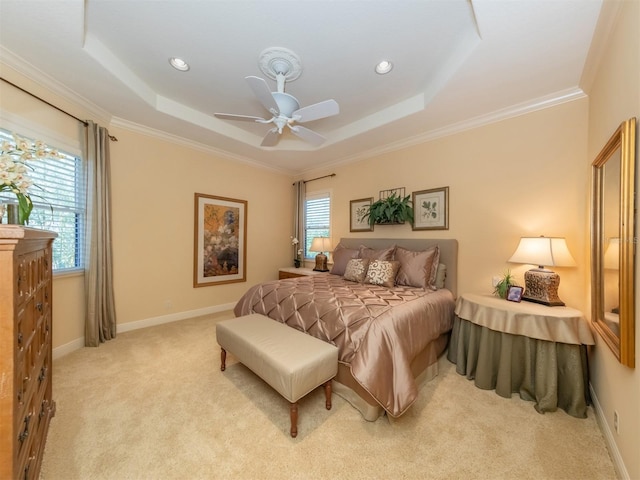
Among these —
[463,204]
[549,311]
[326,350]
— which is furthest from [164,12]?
[549,311]

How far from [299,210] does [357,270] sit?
7.75 feet

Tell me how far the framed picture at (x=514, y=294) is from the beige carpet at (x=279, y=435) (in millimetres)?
820

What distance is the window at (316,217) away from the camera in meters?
4.83

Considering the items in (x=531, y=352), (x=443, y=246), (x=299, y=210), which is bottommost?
(x=531, y=352)

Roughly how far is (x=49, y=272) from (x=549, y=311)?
3822 millimetres

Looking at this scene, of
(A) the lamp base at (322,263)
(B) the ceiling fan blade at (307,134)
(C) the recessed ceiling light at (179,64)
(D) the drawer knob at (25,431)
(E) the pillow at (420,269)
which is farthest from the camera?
(A) the lamp base at (322,263)

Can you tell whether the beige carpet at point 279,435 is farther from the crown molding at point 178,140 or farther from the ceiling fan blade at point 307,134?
the crown molding at point 178,140

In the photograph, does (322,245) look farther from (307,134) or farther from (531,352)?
(531,352)

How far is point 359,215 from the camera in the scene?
4.25 meters

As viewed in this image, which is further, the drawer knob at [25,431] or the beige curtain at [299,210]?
the beige curtain at [299,210]

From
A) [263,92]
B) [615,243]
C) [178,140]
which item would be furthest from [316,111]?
[178,140]

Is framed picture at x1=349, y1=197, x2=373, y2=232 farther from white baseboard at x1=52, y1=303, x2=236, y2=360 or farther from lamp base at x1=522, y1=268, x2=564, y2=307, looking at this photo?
white baseboard at x1=52, y1=303, x2=236, y2=360

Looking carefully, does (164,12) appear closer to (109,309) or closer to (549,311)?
(109,309)

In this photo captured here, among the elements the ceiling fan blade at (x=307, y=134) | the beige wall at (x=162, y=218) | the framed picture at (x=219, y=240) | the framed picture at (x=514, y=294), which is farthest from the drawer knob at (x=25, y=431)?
the framed picture at (x=514, y=294)
